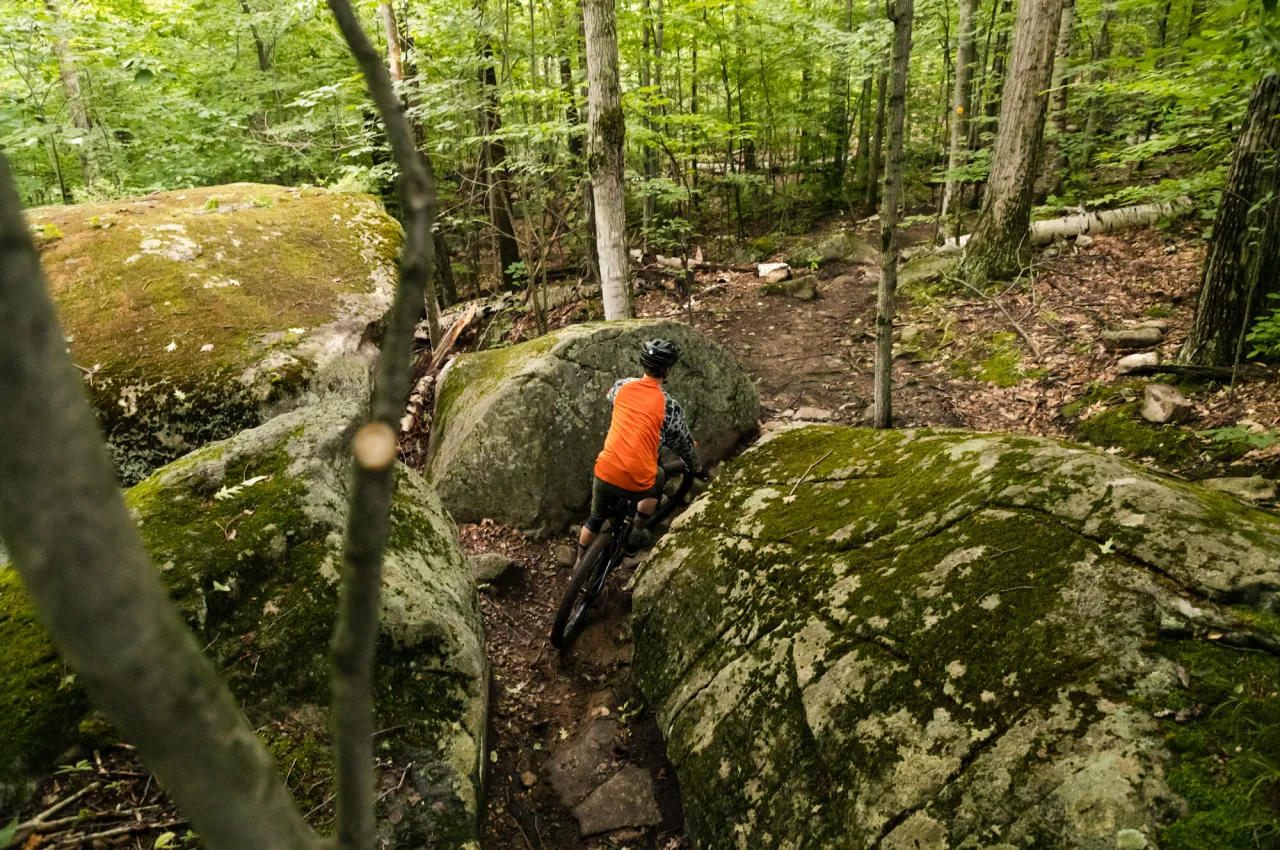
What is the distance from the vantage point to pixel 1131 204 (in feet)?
32.8

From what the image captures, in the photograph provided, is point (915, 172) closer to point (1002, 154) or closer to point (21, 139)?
point (1002, 154)

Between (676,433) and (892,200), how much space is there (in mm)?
2570

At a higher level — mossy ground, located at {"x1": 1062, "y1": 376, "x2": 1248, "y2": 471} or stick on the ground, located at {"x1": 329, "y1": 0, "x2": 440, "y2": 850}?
stick on the ground, located at {"x1": 329, "y1": 0, "x2": 440, "y2": 850}

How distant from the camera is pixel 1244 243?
518cm

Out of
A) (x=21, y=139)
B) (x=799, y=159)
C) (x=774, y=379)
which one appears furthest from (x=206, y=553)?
(x=799, y=159)

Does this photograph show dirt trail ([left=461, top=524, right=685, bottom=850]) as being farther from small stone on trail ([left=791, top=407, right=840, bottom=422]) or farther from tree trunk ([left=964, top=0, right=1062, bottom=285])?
tree trunk ([left=964, top=0, right=1062, bottom=285])

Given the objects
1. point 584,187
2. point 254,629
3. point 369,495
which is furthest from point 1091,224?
point 369,495

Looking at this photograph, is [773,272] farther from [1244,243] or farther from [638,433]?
[638,433]

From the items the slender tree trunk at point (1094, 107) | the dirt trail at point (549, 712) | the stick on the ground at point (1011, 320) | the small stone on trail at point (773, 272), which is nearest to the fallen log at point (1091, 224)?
the stick on the ground at point (1011, 320)

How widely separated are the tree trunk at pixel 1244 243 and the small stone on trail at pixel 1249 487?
168 centimetres

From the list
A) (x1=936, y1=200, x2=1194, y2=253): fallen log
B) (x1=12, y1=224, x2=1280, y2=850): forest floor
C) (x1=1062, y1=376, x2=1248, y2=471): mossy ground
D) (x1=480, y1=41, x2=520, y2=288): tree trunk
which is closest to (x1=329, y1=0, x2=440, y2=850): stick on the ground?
(x1=12, y1=224, x2=1280, y2=850): forest floor

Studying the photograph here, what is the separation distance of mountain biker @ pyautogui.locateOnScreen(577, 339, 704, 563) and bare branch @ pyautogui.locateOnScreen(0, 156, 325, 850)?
4225 millimetres

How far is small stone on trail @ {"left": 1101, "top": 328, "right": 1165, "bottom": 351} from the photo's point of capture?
21.0 feet

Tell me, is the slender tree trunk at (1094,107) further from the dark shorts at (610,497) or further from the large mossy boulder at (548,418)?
the dark shorts at (610,497)
